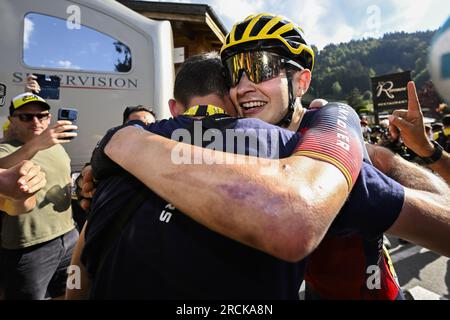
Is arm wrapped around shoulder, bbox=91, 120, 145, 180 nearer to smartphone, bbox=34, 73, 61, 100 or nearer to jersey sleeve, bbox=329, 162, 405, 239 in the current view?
jersey sleeve, bbox=329, 162, 405, 239

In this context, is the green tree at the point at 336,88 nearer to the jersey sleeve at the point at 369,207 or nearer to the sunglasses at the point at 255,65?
the sunglasses at the point at 255,65

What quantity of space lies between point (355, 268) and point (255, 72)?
130 centimetres

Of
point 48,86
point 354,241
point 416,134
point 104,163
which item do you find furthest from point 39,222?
point 416,134

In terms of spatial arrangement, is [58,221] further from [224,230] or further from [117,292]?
[224,230]

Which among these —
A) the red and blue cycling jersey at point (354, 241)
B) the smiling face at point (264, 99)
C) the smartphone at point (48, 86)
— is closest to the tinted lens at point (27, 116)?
the smartphone at point (48, 86)

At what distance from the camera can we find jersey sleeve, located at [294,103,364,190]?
0.99m

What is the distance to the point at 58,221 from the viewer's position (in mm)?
3350

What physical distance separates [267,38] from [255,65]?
0.21 meters

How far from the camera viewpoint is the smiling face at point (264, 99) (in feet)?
6.12

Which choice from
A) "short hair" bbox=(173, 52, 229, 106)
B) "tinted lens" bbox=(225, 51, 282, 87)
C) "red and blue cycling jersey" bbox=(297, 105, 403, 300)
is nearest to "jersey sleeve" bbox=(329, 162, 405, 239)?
"red and blue cycling jersey" bbox=(297, 105, 403, 300)

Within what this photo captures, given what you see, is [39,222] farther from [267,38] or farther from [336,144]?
[336,144]

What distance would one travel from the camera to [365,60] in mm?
54188

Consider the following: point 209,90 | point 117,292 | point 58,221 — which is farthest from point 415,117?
point 58,221

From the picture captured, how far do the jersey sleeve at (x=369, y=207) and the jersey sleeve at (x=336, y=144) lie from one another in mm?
119
